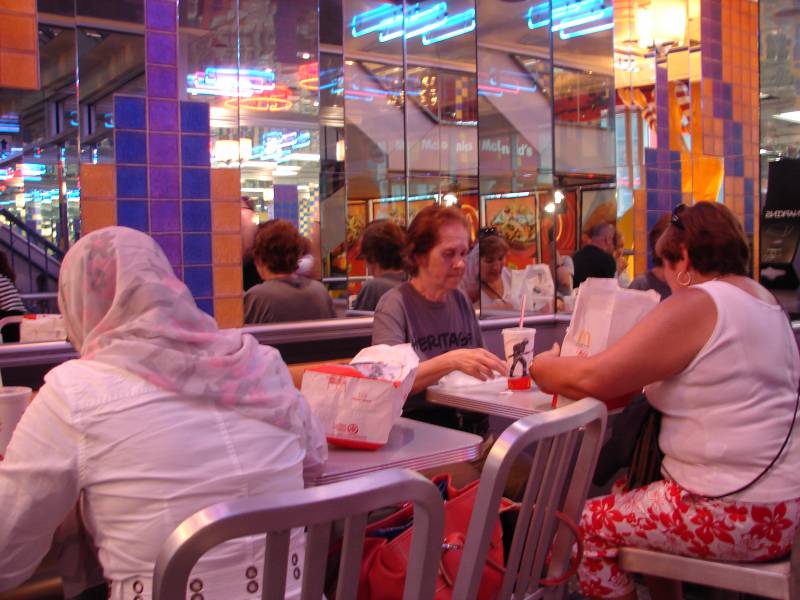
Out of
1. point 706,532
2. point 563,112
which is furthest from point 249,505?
point 563,112

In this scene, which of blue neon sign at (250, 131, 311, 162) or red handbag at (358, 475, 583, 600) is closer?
red handbag at (358, 475, 583, 600)

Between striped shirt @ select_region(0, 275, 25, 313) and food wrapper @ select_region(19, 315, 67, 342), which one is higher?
striped shirt @ select_region(0, 275, 25, 313)

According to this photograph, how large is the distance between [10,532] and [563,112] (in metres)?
4.63

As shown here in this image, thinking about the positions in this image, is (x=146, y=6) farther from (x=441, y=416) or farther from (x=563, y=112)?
(x=563, y=112)

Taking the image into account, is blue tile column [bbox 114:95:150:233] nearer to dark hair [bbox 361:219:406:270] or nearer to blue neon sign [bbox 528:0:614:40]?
dark hair [bbox 361:219:406:270]

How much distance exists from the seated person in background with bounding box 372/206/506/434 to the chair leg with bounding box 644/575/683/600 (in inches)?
33.8

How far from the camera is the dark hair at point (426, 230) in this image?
3053 millimetres

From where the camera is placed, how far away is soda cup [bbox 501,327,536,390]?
2619mm

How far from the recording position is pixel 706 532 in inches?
78.5

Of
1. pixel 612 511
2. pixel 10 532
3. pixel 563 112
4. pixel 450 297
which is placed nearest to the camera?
pixel 10 532

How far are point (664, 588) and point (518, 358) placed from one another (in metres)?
0.79

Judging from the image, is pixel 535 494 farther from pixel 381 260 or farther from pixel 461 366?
pixel 381 260

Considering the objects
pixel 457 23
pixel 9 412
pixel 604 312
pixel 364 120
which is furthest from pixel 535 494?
pixel 364 120

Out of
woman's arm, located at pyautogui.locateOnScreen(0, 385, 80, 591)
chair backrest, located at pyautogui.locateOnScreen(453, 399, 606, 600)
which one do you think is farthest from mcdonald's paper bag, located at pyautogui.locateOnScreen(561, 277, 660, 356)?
woman's arm, located at pyautogui.locateOnScreen(0, 385, 80, 591)
